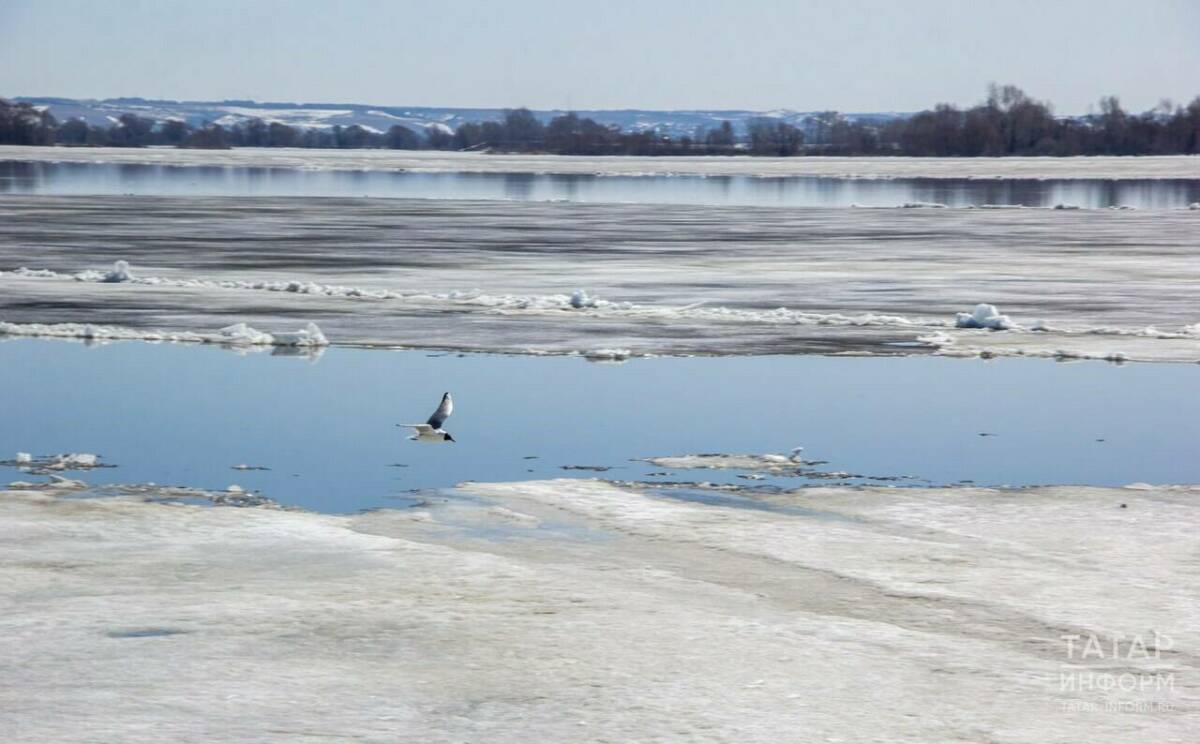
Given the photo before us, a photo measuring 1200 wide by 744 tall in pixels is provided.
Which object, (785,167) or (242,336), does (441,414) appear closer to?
(242,336)

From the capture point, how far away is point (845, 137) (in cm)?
14162

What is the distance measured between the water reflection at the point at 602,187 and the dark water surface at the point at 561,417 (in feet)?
97.7

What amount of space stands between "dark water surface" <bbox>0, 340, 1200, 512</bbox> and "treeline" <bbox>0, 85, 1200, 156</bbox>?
92971 millimetres

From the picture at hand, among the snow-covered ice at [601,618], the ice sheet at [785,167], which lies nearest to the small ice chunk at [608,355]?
the snow-covered ice at [601,618]

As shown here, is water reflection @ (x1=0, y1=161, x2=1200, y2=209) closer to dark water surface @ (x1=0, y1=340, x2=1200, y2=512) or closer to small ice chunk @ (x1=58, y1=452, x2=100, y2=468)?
dark water surface @ (x1=0, y1=340, x2=1200, y2=512)

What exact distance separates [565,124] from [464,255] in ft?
443

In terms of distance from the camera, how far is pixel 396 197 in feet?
149

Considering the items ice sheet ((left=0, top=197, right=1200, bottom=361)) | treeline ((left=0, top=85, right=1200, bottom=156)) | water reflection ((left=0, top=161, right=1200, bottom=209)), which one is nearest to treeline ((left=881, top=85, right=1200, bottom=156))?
treeline ((left=0, top=85, right=1200, bottom=156))

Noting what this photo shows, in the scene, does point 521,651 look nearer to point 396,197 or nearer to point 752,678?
point 752,678

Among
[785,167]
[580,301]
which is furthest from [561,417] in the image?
[785,167]

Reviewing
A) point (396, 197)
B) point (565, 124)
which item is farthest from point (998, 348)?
point (565, 124)

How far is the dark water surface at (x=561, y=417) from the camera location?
29.2 ft

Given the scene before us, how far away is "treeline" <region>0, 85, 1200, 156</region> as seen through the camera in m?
106

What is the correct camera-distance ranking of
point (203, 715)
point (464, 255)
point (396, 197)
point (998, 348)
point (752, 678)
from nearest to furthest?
point (203, 715)
point (752, 678)
point (998, 348)
point (464, 255)
point (396, 197)
